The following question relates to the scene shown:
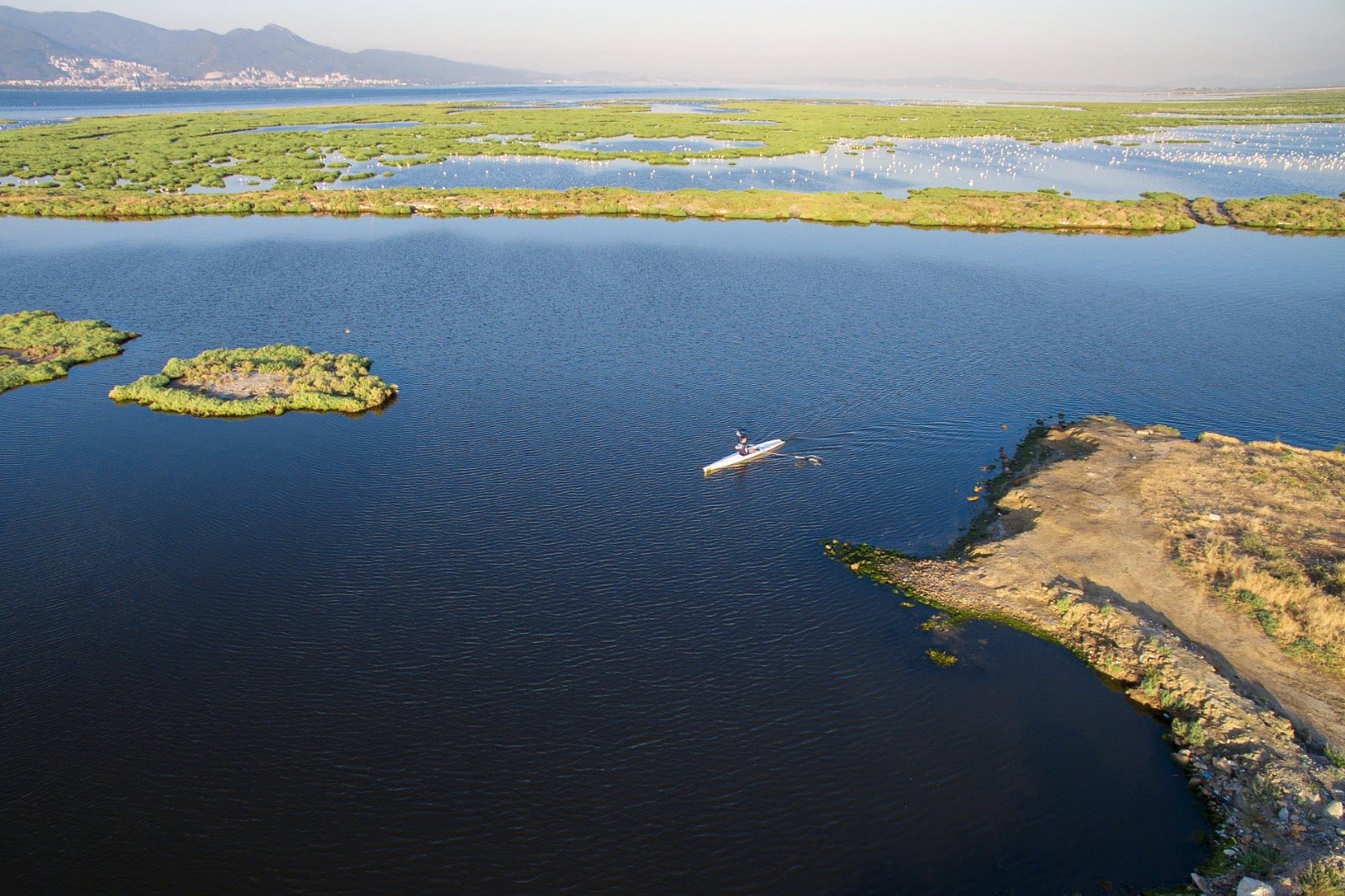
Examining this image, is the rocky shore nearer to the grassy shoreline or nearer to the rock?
the rock

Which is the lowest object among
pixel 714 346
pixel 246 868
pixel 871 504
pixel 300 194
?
pixel 246 868

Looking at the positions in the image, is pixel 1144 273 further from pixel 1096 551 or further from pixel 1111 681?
pixel 1111 681

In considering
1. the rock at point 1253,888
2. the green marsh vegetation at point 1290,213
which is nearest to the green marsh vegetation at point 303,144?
the green marsh vegetation at point 1290,213

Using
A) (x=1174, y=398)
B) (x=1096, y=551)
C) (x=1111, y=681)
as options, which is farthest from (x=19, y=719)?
(x=1174, y=398)

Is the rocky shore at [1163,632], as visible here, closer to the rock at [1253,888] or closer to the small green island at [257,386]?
the rock at [1253,888]

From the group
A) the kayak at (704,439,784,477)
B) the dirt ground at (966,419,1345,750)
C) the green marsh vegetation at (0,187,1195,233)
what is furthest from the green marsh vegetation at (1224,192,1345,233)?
the kayak at (704,439,784,477)

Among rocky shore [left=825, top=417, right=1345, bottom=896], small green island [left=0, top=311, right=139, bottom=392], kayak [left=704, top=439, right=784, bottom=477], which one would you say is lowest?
rocky shore [left=825, top=417, right=1345, bottom=896]
